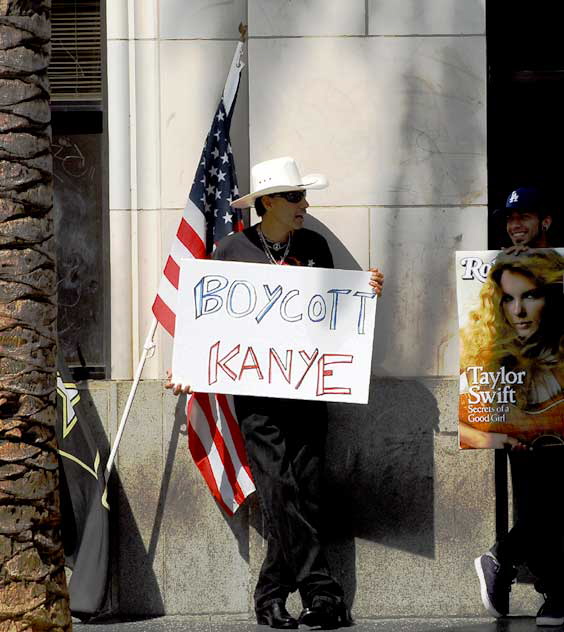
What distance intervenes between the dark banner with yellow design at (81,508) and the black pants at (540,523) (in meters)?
2.12

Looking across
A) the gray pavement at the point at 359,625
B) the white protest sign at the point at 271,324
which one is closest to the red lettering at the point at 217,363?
the white protest sign at the point at 271,324

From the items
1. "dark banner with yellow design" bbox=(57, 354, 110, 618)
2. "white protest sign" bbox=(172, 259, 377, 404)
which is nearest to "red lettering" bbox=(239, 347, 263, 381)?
"white protest sign" bbox=(172, 259, 377, 404)

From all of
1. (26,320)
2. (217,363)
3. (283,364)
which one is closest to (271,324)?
(283,364)

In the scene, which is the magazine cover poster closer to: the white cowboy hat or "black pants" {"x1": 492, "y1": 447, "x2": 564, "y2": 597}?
"black pants" {"x1": 492, "y1": 447, "x2": 564, "y2": 597}

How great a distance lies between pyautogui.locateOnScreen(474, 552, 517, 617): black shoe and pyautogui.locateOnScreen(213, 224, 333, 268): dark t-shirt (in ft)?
5.90

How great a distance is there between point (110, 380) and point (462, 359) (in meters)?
2.03

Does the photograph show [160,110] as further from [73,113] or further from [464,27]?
[464,27]

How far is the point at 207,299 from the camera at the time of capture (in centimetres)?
724

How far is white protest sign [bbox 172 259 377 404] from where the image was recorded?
720cm

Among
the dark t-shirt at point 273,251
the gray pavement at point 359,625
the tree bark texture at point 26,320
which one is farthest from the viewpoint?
the dark t-shirt at point 273,251

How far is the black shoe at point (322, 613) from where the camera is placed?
7.14 metres

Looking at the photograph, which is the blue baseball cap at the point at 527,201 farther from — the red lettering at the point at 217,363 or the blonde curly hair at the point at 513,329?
the red lettering at the point at 217,363

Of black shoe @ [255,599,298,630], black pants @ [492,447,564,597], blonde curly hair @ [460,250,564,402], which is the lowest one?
black shoe @ [255,599,298,630]

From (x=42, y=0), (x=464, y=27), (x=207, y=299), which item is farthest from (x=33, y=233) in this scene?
(x=464, y=27)
